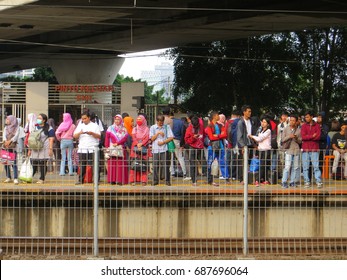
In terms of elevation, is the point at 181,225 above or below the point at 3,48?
below

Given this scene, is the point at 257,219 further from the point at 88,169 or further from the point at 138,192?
the point at 88,169

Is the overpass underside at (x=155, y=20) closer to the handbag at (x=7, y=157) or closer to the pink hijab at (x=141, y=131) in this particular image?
the pink hijab at (x=141, y=131)

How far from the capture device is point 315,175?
12.5 metres

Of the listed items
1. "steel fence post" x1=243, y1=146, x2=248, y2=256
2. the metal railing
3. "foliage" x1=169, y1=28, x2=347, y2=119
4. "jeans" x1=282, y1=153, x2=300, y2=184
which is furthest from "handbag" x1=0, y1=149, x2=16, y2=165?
"foliage" x1=169, y1=28, x2=347, y2=119

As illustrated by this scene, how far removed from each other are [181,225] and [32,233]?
2.66 meters

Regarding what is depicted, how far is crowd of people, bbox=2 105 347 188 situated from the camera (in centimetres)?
1245

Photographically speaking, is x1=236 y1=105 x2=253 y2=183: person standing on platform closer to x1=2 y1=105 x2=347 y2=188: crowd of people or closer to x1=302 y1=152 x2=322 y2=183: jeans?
x1=2 y1=105 x2=347 y2=188: crowd of people

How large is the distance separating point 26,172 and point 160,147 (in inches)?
112

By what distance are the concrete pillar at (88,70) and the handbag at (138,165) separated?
1237 inches

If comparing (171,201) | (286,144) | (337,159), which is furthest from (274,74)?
(171,201)

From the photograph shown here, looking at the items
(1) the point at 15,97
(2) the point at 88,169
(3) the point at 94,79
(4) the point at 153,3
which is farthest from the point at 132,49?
(2) the point at 88,169

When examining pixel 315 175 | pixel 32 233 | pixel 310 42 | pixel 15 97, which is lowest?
pixel 32 233

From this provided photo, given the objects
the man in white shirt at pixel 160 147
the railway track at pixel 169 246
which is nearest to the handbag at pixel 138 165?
the man in white shirt at pixel 160 147

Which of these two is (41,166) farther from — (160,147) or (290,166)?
(290,166)
